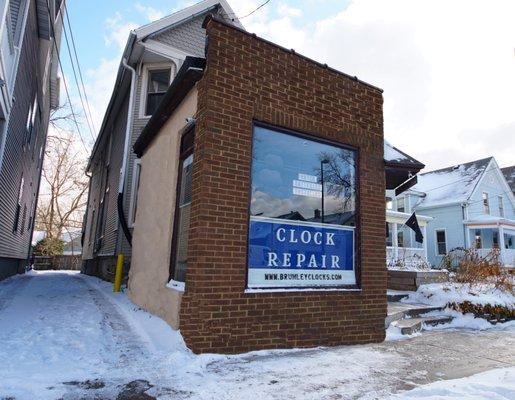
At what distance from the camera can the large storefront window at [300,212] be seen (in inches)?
206

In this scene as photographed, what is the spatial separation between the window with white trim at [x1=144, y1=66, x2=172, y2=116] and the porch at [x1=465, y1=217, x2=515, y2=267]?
2035 centimetres

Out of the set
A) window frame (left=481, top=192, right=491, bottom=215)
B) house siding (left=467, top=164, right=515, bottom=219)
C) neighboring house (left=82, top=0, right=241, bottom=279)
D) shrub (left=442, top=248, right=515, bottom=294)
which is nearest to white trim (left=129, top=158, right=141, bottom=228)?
neighboring house (left=82, top=0, right=241, bottom=279)

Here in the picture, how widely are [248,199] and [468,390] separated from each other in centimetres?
312

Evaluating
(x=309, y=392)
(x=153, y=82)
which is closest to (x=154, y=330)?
(x=309, y=392)

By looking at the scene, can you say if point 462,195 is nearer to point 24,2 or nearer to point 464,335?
point 464,335

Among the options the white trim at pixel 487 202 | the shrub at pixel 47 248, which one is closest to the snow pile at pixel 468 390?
the white trim at pixel 487 202

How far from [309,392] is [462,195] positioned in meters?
27.0

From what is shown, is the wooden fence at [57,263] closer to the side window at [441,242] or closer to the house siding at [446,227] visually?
the house siding at [446,227]

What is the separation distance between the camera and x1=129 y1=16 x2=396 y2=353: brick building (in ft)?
15.8

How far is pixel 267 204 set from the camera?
17.5ft

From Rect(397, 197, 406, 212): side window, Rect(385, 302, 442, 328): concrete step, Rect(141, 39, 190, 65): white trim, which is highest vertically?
Rect(141, 39, 190, 65): white trim

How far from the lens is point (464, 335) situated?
22.2 ft

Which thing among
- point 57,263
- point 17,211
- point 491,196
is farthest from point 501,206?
point 57,263

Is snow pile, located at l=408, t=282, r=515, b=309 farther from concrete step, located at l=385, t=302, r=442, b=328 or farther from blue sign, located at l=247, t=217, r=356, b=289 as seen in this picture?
blue sign, located at l=247, t=217, r=356, b=289
